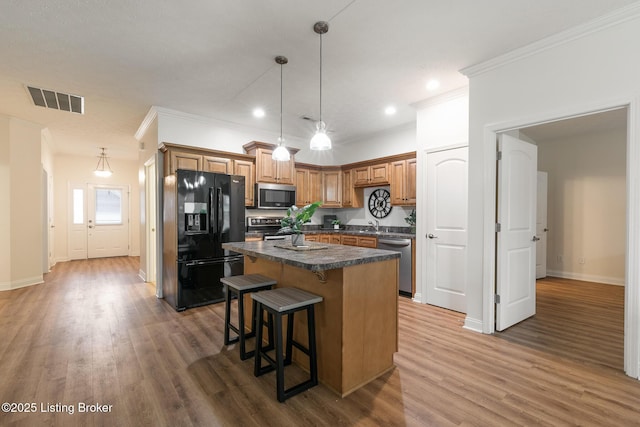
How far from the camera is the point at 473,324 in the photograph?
316cm

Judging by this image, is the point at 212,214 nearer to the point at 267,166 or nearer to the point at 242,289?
the point at 267,166

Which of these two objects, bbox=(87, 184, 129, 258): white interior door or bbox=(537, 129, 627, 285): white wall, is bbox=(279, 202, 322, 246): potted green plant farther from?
bbox=(87, 184, 129, 258): white interior door

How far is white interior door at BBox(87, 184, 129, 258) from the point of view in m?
8.20

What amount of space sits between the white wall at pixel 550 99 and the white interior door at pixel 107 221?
30.2ft

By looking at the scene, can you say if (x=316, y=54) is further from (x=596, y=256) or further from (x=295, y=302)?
(x=596, y=256)

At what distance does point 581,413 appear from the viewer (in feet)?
5.99

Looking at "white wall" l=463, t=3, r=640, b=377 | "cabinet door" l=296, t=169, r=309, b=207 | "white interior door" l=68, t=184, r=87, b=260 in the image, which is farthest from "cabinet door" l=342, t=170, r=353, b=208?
"white interior door" l=68, t=184, r=87, b=260

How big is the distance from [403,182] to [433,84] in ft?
5.57

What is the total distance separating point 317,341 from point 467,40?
293 cm

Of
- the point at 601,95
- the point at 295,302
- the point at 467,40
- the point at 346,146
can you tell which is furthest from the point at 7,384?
the point at 346,146

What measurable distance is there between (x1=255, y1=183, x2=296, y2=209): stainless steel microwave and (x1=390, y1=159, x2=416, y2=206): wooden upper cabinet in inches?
71.6

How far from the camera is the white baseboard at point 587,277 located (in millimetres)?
4992

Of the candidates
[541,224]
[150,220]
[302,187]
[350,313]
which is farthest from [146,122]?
[541,224]

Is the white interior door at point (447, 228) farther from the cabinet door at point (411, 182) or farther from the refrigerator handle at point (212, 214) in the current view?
the refrigerator handle at point (212, 214)
